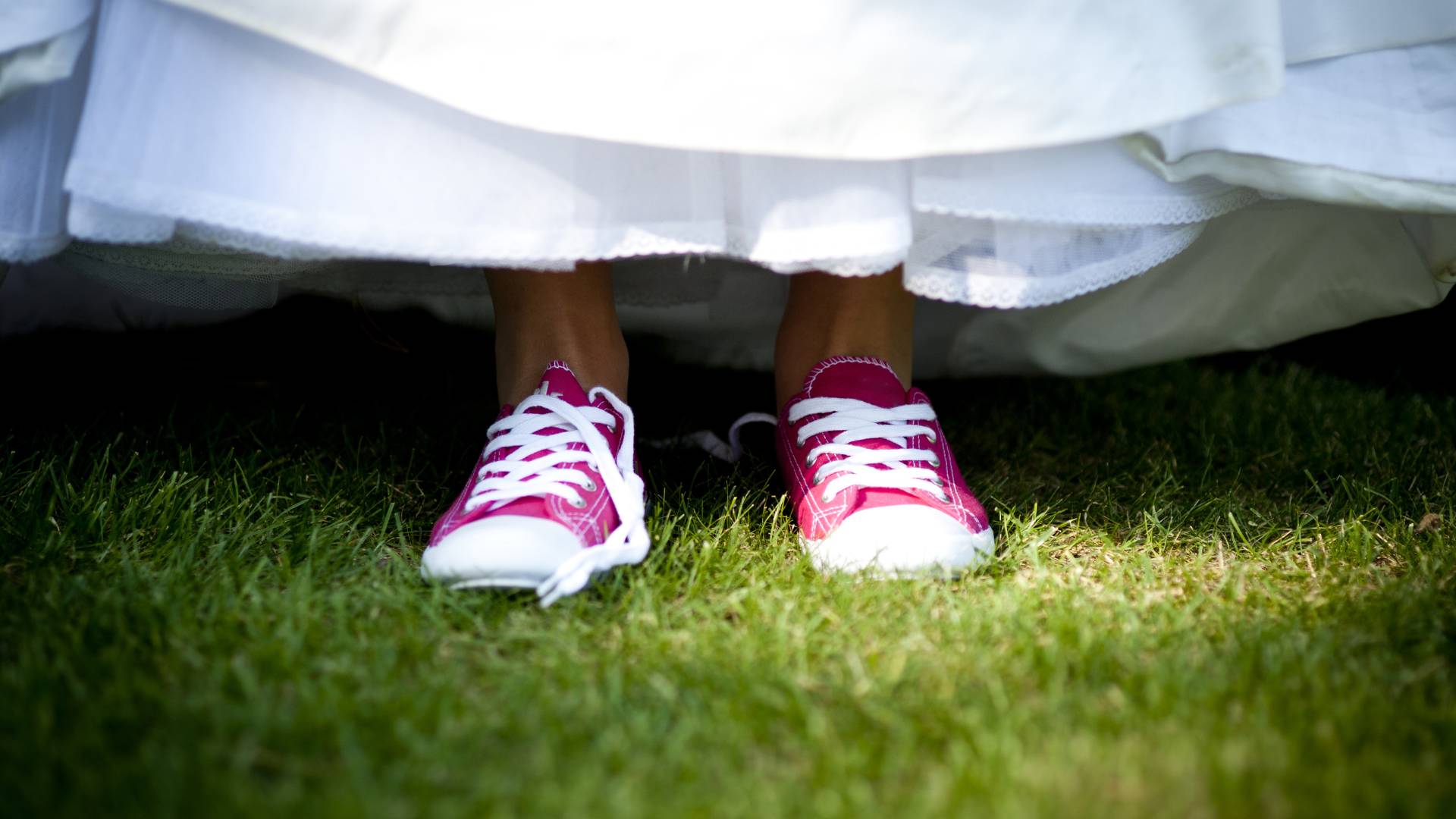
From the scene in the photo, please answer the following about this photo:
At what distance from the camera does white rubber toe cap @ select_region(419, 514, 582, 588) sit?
0.86 m

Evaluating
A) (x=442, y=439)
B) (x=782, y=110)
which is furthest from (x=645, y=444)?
(x=782, y=110)

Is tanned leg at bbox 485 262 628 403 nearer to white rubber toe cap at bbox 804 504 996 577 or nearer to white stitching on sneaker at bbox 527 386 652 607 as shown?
white stitching on sneaker at bbox 527 386 652 607

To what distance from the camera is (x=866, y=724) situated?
700 mm

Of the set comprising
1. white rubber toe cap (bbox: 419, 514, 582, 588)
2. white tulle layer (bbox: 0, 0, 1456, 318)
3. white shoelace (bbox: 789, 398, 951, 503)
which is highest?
white tulle layer (bbox: 0, 0, 1456, 318)

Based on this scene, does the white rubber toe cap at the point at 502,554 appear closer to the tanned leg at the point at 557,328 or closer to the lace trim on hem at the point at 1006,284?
the tanned leg at the point at 557,328

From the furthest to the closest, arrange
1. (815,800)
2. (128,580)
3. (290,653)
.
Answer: (128,580) → (290,653) → (815,800)

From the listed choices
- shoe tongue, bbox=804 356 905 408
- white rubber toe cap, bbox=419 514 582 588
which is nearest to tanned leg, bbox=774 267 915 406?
shoe tongue, bbox=804 356 905 408

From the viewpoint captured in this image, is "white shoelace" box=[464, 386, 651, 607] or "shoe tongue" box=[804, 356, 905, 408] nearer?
Answer: "white shoelace" box=[464, 386, 651, 607]

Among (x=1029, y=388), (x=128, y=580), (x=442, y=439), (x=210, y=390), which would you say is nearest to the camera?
(x=128, y=580)

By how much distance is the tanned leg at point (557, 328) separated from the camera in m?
1.07

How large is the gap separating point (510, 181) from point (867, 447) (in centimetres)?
41

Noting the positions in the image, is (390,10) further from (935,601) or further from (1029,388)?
(1029,388)

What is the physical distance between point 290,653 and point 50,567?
0.97ft

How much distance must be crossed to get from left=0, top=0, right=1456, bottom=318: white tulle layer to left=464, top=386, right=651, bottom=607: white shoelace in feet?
0.53
